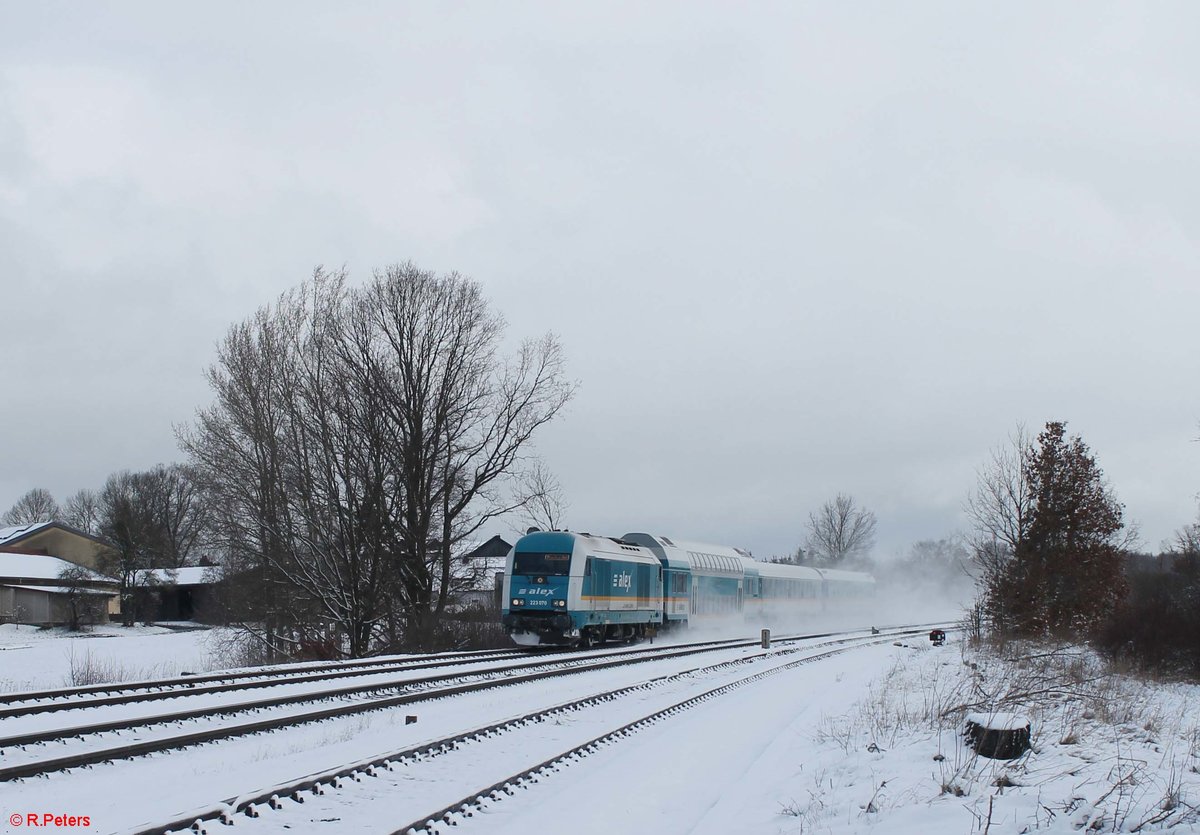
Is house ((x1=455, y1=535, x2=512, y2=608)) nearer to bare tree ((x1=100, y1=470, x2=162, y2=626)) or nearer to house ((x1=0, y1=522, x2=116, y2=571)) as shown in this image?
bare tree ((x1=100, y1=470, x2=162, y2=626))

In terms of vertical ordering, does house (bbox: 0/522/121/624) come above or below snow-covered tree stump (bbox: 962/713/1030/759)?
below

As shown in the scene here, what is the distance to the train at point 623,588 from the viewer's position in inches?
1091

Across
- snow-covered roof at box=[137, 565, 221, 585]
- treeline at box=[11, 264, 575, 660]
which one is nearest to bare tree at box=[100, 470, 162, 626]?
snow-covered roof at box=[137, 565, 221, 585]

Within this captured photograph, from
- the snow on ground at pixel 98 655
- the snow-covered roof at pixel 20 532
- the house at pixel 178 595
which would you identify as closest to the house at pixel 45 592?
the snow on ground at pixel 98 655

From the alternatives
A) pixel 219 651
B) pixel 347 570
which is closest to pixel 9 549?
pixel 219 651

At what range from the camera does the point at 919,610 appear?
8850 centimetres

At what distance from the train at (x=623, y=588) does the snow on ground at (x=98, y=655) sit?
29.2 ft

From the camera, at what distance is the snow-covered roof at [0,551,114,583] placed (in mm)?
71938

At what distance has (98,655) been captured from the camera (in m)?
40.9

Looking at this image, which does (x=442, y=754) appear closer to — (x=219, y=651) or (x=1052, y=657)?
(x=1052, y=657)

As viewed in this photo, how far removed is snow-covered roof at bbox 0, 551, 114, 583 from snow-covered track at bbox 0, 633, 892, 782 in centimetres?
6192

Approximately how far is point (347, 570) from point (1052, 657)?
22.1 m

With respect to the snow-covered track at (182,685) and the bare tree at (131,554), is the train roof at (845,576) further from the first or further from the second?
the bare tree at (131,554)

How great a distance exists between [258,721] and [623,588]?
66.4 feet
